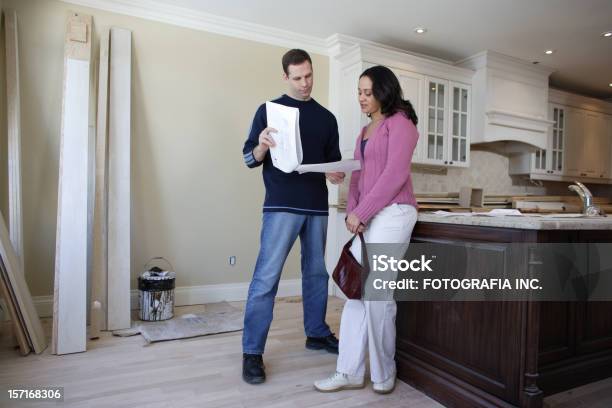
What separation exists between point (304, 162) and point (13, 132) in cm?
206

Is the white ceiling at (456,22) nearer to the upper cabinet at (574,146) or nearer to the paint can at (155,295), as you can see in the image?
the upper cabinet at (574,146)

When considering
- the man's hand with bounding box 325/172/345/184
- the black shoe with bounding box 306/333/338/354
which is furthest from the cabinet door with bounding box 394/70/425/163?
the black shoe with bounding box 306/333/338/354

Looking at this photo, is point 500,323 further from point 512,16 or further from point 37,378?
point 512,16

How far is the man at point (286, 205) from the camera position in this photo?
2197 millimetres

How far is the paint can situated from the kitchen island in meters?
1.76

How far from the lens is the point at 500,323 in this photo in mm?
1726

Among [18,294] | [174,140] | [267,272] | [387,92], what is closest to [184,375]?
[267,272]

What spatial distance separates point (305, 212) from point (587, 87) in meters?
5.09

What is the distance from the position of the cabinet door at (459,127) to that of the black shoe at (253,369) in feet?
9.94

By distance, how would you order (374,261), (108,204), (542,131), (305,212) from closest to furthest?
1. (374,261)
2. (305,212)
3. (108,204)
4. (542,131)

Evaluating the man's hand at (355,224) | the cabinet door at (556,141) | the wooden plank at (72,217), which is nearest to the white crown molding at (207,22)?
the wooden plank at (72,217)

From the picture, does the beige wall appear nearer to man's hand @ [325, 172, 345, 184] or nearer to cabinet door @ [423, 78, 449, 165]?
cabinet door @ [423, 78, 449, 165]

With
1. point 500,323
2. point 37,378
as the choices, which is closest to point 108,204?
point 37,378

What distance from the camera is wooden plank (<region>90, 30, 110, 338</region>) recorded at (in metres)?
2.86
